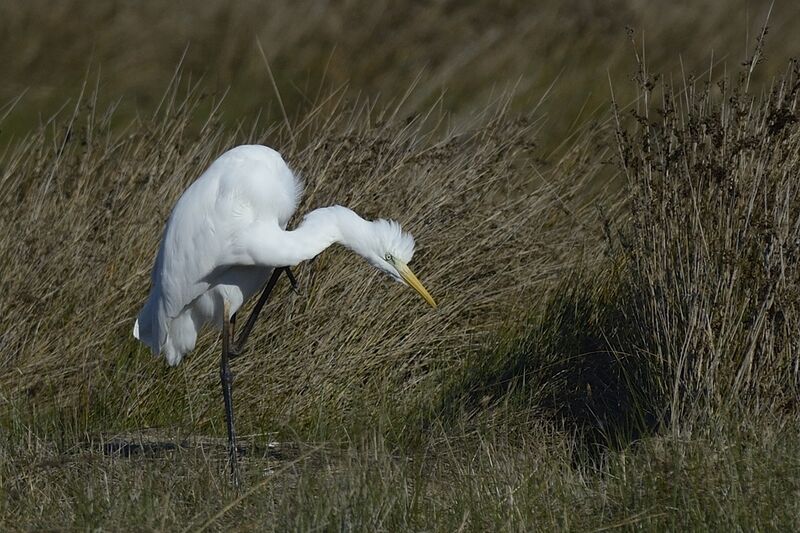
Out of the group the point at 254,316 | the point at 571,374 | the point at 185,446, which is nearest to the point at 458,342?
the point at 571,374

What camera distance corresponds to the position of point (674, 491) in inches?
123

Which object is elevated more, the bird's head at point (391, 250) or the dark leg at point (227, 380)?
the bird's head at point (391, 250)

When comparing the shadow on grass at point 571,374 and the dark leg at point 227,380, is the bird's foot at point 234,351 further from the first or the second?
the shadow on grass at point 571,374

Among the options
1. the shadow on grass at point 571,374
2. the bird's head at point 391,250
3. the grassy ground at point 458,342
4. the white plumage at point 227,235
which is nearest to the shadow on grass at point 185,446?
the grassy ground at point 458,342

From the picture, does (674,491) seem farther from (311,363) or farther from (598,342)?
(311,363)

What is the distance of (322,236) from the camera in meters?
4.05

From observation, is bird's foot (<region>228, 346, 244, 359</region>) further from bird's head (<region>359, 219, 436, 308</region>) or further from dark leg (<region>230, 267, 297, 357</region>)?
bird's head (<region>359, 219, 436, 308</region>)

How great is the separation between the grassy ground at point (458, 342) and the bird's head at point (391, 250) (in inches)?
18.7

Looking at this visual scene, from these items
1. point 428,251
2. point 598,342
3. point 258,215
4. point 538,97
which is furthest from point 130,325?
point 538,97

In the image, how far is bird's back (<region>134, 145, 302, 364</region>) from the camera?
429 centimetres

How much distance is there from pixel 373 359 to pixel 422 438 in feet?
2.95

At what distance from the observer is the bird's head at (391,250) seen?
3949mm

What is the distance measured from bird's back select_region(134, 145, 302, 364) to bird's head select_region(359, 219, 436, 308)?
1.58 feet

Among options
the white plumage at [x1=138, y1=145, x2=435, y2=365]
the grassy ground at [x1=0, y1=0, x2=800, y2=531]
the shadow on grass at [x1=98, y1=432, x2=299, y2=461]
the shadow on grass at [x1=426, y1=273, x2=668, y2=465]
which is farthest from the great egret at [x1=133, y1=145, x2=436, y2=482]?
the shadow on grass at [x1=426, y1=273, x2=668, y2=465]
